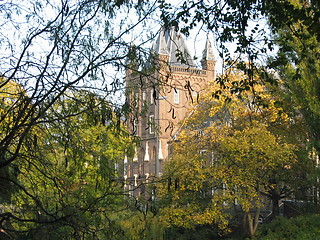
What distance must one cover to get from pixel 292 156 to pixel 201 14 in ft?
63.8

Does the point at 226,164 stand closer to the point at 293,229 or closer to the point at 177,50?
the point at 293,229

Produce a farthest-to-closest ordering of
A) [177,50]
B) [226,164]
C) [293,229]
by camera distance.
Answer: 1. [226,164]
2. [293,229]
3. [177,50]

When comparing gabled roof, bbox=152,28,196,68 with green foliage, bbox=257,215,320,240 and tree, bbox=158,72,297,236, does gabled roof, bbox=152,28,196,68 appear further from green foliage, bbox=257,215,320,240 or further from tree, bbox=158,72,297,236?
green foliage, bbox=257,215,320,240

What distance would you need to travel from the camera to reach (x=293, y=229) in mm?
26922

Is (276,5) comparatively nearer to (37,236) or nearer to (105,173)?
(105,173)

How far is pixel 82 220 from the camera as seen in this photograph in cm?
750

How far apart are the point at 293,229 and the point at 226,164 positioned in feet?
15.6

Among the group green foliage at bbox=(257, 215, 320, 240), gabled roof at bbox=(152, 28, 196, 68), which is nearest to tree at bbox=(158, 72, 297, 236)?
green foliage at bbox=(257, 215, 320, 240)

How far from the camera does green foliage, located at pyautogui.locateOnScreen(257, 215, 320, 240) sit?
25.3 m

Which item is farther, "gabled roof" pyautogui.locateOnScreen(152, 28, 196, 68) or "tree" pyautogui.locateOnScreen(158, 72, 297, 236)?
"tree" pyautogui.locateOnScreen(158, 72, 297, 236)

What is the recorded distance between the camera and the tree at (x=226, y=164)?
26.8 meters

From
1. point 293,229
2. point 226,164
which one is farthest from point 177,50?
point 293,229

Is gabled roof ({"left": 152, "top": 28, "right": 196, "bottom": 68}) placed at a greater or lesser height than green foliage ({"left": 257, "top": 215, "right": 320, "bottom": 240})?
greater

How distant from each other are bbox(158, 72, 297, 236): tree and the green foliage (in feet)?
3.95
